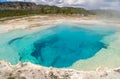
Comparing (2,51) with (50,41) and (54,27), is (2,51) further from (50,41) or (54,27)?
(54,27)

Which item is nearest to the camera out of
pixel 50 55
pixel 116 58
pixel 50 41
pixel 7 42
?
pixel 116 58

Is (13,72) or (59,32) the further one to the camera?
(59,32)

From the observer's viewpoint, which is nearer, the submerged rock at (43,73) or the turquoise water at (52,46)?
the submerged rock at (43,73)

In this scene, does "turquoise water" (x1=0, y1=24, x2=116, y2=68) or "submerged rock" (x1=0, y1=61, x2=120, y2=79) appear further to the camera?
"turquoise water" (x1=0, y1=24, x2=116, y2=68)

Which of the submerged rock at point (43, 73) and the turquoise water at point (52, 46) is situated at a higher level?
the submerged rock at point (43, 73)

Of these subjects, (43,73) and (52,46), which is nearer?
(43,73)

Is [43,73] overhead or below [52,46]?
overhead

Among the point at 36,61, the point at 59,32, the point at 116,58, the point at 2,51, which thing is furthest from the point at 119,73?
the point at 59,32

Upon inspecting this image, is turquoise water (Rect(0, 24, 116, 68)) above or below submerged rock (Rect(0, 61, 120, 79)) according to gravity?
below
